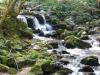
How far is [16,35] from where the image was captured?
1370 cm

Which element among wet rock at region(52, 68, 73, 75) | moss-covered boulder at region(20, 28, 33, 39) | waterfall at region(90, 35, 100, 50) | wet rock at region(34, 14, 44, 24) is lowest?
wet rock at region(52, 68, 73, 75)

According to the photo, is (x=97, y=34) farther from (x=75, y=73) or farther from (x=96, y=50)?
(x=75, y=73)

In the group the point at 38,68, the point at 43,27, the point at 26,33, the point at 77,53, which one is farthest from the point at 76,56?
the point at 43,27

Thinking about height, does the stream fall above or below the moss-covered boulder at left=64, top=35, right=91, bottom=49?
below

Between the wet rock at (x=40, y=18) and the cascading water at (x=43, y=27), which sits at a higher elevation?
the wet rock at (x=40, y=18)

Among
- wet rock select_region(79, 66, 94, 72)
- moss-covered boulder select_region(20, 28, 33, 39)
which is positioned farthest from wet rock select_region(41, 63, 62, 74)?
moss-covered boulder select_region(20, 28, 33, 39)

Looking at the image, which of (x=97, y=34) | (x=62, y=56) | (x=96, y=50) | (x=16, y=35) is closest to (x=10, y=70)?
(x=62, y=56)

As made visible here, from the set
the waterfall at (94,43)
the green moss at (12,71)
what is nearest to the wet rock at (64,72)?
the green moss at (12,71)

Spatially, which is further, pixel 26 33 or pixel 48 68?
pixel 26 33

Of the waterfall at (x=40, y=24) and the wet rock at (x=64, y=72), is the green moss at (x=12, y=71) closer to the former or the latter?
the wet rock at (x=64, y=72)

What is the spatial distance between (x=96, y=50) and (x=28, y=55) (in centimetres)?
443

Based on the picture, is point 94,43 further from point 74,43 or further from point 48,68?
point 48,68

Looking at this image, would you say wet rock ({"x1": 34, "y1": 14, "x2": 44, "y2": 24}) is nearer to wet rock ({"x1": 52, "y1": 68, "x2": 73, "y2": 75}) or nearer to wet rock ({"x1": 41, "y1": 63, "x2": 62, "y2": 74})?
wet rock ({"x1": 52, "y1": 68, "x2": 73, "y2": 75})

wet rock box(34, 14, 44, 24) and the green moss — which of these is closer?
the green moss
